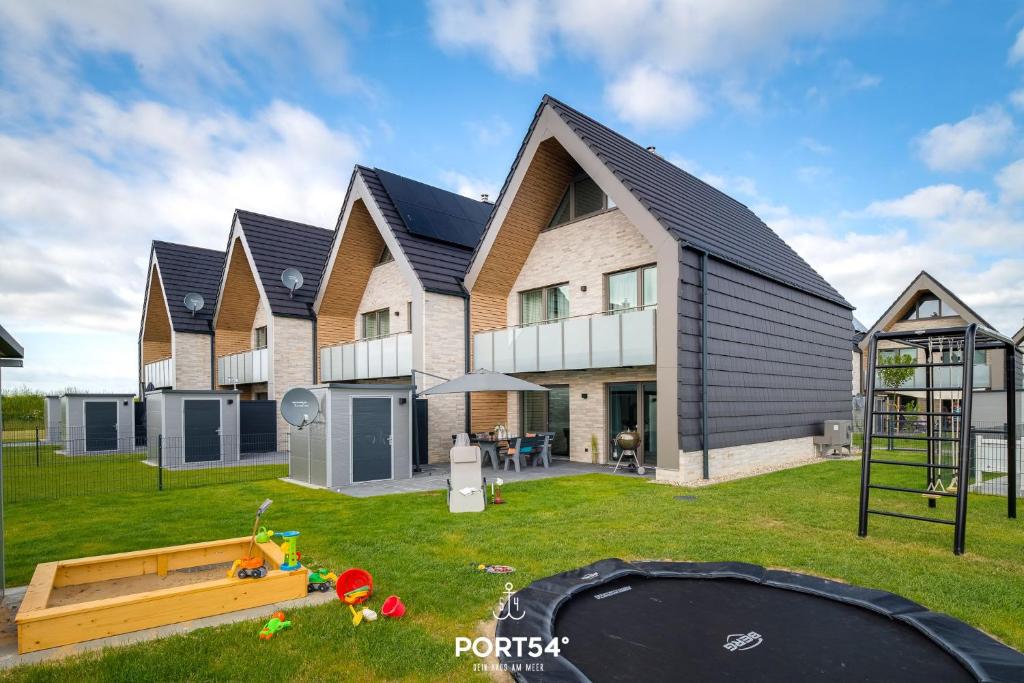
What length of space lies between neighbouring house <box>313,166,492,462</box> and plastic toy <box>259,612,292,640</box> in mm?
Answer: 12361

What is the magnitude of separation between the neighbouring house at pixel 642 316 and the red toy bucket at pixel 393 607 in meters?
9.03

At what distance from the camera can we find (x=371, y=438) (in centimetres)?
1389

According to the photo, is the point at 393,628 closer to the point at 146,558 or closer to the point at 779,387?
the point at 146,558

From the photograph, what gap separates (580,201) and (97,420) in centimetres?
2095

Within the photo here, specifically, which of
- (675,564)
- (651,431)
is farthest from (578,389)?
(675,564)

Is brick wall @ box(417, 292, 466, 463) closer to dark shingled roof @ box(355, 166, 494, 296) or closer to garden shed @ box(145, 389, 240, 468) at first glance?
dark shingled roof @ box(355, 166, 494, 296)

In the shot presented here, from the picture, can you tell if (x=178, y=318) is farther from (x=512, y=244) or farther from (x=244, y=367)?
(x=512, y=244)

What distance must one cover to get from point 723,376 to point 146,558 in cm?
1231

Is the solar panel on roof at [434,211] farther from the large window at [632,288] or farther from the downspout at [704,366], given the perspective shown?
the downspout at [704,366]

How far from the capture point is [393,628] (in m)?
4.95

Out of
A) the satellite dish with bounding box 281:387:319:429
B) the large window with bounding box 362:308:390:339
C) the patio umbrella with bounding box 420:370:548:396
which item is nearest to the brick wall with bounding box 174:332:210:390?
the large window with bounding box 362:308:390:339

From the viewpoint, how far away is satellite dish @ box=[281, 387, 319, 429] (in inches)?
524

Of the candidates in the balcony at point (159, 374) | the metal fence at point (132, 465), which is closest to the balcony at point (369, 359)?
the metal fence at point (132, 465)

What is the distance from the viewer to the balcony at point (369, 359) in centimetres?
1917
